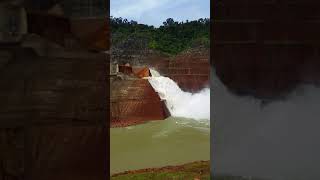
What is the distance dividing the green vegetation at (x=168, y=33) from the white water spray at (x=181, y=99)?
39.0ft

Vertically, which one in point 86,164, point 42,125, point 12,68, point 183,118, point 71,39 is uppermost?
point 71,39

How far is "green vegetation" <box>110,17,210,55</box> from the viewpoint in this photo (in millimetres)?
31719

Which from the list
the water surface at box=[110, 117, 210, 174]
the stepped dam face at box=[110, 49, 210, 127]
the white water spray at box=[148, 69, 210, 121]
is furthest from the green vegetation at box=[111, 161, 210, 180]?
the white water spray at box=[148, 69, 210, 121]

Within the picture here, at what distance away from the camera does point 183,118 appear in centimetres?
1798

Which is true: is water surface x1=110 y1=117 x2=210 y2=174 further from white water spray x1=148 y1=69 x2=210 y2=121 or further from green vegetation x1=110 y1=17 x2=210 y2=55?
green vegetation x1=110 y1=17 x2=210 y2=55

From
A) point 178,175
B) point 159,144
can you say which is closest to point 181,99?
point 159,144

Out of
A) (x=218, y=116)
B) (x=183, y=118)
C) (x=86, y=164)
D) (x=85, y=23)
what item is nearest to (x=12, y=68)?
(x=85, y=23)

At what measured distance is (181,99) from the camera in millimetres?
18828

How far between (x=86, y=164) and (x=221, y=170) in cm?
87

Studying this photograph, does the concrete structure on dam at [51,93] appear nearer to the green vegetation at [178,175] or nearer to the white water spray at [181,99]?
the green vegetation at [178,175]

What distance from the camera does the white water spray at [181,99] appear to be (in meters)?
18.2

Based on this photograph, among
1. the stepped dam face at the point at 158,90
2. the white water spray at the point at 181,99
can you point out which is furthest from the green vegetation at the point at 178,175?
the white water spray at the point at 181,99

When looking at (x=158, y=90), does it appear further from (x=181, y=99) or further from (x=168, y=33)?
(x=168, y=33)

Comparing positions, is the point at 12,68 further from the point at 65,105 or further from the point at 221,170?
the point at 221,170
